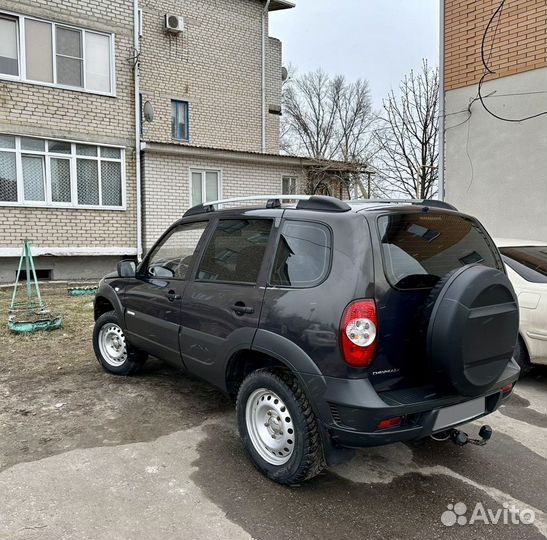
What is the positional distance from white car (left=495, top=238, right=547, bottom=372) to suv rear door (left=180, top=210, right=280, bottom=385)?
9.82 ft

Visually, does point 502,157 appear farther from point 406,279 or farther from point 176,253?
point 406,279

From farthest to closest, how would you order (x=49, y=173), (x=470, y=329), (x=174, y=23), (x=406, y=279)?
(x=174, y=23)
(x=49, y=173)
(x=406, y=279)
(x=470, y=329)

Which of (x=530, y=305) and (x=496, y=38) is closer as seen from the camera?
(x=530, y=305)

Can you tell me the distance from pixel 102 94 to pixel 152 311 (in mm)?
10111

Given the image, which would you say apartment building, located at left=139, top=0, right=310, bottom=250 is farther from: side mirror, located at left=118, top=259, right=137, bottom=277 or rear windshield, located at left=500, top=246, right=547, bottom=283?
rear windshield, located at left=500, top=246, right=547, bottom=283

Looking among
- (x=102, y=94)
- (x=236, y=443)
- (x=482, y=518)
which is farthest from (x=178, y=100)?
(x=482, y=518)

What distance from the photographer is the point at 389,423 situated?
2.54 meters

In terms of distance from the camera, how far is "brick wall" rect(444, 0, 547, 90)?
768 cm

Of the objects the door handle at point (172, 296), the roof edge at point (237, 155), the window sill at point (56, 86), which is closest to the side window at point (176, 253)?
the door handle at point (172, 296)

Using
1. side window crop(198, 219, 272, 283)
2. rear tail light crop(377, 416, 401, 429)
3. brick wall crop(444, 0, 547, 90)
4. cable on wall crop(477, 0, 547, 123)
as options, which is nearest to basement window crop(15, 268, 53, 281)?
side window crop(198, 219, 272, 283)

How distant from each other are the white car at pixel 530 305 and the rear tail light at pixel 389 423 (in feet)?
8.96

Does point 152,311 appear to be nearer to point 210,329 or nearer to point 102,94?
point 210,329

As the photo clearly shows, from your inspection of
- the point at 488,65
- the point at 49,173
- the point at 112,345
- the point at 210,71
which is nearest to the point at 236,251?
the point at 112,345

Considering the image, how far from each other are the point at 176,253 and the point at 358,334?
220 cm
